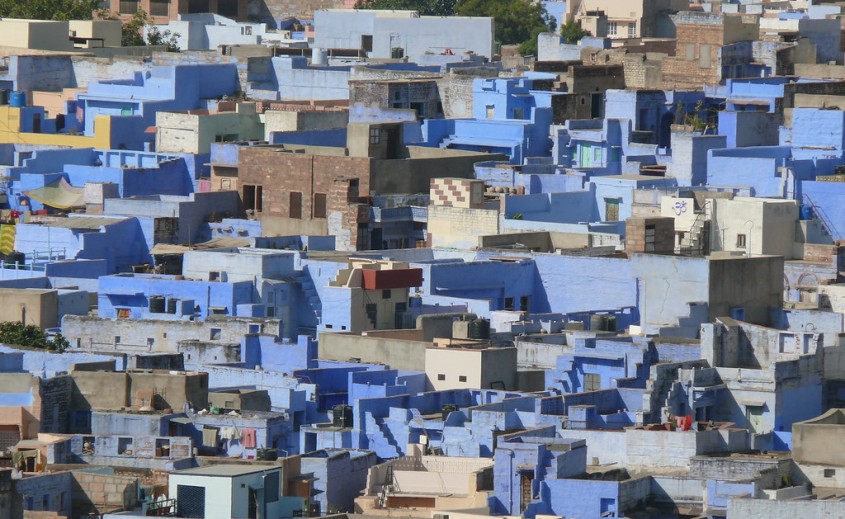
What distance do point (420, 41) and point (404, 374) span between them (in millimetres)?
47866

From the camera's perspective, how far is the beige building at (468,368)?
58.7m

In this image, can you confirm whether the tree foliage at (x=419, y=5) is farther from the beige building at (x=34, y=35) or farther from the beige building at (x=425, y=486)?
the beige building at (x=425, y=486)

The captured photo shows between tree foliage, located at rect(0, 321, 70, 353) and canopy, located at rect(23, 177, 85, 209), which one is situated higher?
canopy, located at rect(23, 177, 85, 209)

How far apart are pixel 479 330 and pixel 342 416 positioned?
21.1ft

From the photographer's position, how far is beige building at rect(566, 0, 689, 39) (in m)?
116

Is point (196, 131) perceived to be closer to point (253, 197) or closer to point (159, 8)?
point (253, 197)

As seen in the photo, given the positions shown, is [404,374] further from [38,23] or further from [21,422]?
[38,23]

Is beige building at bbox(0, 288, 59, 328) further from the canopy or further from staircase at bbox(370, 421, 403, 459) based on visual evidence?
the canopy

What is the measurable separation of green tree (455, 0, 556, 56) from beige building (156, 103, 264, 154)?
133ft

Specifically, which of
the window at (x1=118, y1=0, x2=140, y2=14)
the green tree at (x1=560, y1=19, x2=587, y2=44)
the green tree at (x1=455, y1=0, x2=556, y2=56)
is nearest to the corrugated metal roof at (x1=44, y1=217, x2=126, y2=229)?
the green tree at (x1=560, y1=19, x2=587, y2=44)

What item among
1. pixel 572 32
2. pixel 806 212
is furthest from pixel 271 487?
pixel 572 32

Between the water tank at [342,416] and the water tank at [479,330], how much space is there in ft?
20.0

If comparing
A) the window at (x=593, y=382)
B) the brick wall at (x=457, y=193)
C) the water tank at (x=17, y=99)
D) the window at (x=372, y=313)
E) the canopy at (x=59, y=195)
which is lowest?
the window at (x=593, y=382)

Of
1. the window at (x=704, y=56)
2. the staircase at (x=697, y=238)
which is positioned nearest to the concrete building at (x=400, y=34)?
the window at (x=704, y=56)
